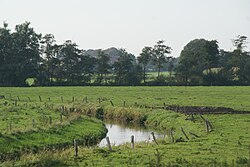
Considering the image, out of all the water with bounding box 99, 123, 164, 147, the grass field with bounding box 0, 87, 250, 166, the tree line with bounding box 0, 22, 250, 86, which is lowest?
the water with bounding box 99, 123, 164, 147

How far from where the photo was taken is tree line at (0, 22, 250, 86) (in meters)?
130

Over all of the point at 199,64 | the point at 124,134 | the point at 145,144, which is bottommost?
the point at 124,134

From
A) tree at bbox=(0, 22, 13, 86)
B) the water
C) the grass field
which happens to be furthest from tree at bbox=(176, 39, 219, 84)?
the water

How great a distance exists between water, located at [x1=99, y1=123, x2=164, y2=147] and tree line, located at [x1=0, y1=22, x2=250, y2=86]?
7766 centimetres

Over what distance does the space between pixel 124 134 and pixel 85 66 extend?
97147 millimetres

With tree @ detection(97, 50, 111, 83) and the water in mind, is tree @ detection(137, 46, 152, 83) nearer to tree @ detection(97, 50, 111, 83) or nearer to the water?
tree @ detection(97, 50, 111, 83)

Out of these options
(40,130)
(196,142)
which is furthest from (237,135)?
(40,130)

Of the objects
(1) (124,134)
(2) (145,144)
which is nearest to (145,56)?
(1) (124,134)

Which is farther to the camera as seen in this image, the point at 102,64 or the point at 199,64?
the point at 102,64

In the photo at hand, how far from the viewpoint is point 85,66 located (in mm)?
143250

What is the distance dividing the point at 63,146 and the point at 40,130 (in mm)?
3180

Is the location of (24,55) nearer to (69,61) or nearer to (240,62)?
(69,61)

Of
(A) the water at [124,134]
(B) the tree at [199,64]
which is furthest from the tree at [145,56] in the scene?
(A) the water at [124,134]

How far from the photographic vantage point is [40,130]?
126 feet
